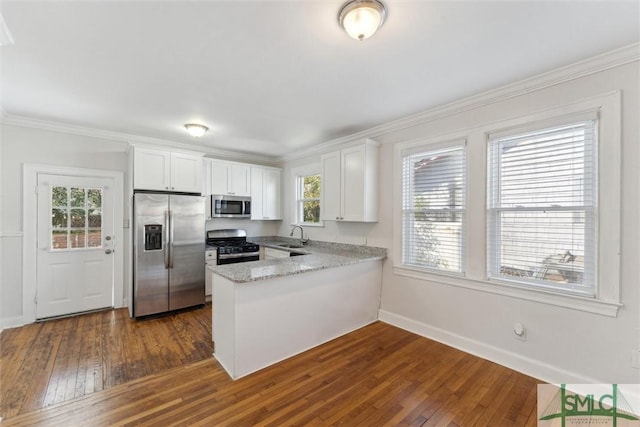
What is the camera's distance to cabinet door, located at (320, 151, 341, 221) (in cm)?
400

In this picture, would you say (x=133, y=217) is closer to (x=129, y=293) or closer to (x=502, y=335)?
(x=129, y=293)

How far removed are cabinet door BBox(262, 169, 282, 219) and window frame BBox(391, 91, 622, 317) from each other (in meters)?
2.85

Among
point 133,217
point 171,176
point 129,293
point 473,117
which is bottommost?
point 129,293

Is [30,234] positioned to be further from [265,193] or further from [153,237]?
[265,193]

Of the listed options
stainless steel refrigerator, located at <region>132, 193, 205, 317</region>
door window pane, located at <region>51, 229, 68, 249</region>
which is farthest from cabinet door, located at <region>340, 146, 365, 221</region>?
door window pane, located at <region>51, 229, 68, 249</region>

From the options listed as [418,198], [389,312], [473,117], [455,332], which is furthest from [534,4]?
[389,312]

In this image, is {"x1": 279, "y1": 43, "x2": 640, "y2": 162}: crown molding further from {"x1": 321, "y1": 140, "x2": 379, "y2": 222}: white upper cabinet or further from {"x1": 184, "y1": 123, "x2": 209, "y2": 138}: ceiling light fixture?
{"x1": 184, "y1": 123, "x2": 209, "y2": 138}: ceiling light fixture

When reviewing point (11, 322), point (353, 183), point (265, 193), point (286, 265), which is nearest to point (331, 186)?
point (353, 183)

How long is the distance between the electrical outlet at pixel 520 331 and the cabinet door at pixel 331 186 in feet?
7.61

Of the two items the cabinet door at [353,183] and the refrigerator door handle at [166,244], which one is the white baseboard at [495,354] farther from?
the refrigerator door handle at [166,244]

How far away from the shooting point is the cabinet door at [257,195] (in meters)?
5.20

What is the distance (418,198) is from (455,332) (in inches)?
60.7

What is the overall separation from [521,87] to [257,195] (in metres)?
4.16

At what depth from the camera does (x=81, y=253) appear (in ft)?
12.7
